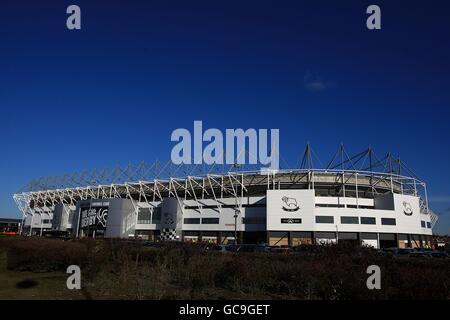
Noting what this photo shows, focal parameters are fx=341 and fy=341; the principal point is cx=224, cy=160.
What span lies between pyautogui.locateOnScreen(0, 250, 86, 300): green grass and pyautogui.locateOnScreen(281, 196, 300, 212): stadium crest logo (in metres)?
52.0

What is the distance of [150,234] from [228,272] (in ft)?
247

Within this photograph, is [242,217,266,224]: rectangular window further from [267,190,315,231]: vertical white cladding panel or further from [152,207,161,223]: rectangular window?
[152,207,161,223]: rectangular window

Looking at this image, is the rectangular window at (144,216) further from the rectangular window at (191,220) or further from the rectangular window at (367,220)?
the rectangular window at (367,220)

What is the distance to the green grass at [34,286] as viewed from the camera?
1329cm

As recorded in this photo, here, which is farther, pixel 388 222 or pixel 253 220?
pixel 253 220

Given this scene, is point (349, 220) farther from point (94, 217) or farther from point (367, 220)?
point (94, 217)

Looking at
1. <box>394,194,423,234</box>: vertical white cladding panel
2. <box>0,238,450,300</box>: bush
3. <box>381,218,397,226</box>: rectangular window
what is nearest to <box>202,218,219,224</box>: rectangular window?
<box>381,218,397,226</box>: rectangular window

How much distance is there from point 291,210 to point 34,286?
2196 inches

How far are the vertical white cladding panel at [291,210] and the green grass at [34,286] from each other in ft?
168

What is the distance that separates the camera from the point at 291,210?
2616 inches

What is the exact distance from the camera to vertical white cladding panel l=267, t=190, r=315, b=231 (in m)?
65.5

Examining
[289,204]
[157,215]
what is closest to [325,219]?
[289,204]

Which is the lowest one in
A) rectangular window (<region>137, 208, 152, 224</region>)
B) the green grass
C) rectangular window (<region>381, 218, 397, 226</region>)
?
the green grass
